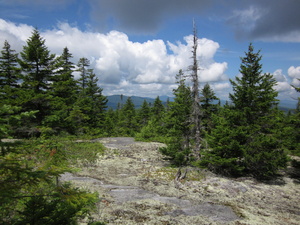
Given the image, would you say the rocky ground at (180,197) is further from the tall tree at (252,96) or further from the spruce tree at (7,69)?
the spruce tree at (7,69)

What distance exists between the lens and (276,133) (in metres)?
13.6

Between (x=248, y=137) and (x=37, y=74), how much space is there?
2040 cm

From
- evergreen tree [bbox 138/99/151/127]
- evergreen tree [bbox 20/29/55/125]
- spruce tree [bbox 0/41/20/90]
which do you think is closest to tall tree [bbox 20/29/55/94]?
evergreen tree [bbox 20/29/55/125]

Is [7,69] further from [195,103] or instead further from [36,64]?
[195,103]

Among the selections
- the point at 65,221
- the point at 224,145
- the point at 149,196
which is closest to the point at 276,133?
the point at 224,145

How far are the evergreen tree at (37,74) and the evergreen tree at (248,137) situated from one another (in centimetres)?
1608

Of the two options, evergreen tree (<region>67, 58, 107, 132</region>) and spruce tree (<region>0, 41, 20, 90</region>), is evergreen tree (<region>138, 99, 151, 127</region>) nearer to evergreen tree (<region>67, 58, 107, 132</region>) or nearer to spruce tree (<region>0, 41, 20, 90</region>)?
evergreen tree (<region>67, 58, 107, 132</region>)

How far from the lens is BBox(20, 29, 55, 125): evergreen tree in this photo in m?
17.9

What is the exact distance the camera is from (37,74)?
18938 mm

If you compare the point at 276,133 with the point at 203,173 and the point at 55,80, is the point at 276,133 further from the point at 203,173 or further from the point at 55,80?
the point at 55,80

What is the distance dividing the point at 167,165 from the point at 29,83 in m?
15.2

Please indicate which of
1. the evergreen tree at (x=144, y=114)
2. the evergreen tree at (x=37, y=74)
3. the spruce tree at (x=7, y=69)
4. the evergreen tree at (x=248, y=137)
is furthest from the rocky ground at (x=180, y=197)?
the evergreen tree at (x=144, y=114)

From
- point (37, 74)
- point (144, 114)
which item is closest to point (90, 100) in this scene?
point (37, 74)

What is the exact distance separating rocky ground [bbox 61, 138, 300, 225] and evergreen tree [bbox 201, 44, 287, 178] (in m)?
1.24
